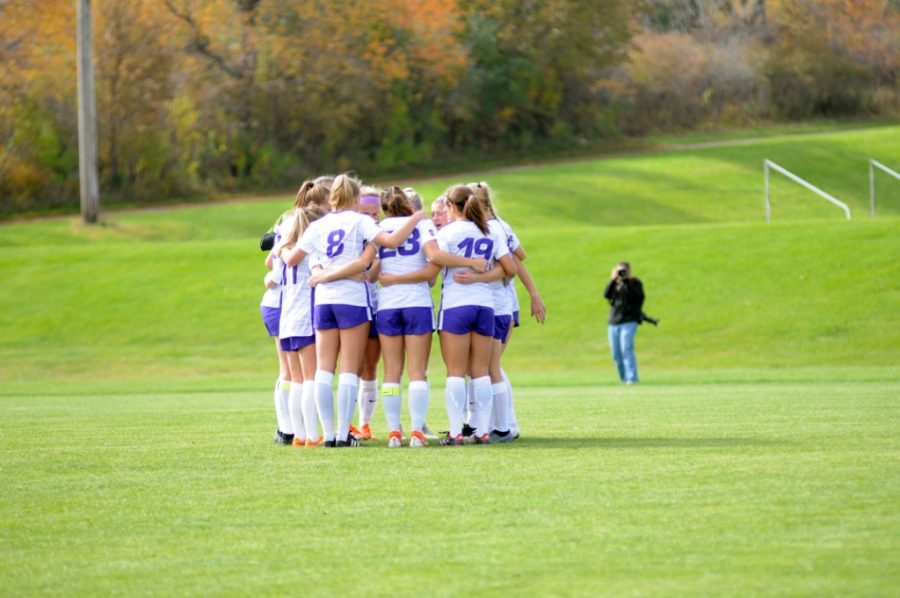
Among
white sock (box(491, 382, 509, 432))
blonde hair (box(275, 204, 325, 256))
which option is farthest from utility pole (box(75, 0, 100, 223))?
white sock (box(491, 382, 509, 432))

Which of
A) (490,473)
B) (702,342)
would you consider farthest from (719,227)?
(490,473)

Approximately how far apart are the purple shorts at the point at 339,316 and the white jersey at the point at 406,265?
0.18 metres

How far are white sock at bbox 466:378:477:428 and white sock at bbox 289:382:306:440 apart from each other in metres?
1.44

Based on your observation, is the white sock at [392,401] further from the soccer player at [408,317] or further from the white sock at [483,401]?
the white sock at [483,401]

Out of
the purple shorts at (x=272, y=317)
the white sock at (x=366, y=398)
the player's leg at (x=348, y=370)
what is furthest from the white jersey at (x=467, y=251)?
the purple shorts at (x=272, y=317)

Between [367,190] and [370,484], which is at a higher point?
[367,190]

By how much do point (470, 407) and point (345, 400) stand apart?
55.3 inches

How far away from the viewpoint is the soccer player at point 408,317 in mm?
10898

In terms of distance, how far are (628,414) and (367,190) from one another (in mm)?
4051

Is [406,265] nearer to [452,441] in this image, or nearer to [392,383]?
[392,383]

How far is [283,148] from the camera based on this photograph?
4966 cm

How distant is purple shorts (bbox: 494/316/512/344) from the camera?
1147 cm

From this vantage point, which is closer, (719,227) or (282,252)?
(282,252)

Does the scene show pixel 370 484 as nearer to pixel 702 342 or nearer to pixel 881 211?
pixel 702 342
